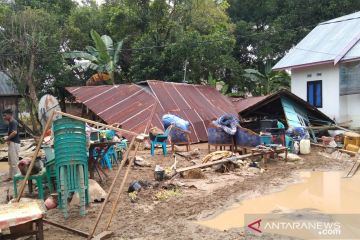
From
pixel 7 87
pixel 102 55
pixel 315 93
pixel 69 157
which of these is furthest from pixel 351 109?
pixel 7 87

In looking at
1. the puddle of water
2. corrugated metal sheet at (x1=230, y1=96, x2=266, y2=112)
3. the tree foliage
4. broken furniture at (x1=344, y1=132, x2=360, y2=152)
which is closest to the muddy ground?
the puddle of water

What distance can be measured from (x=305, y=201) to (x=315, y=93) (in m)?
13.4

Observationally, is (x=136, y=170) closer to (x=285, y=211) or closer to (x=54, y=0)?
(x=285, y=211)

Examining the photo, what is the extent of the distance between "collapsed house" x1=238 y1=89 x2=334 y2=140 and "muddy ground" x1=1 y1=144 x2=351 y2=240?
16.2ft

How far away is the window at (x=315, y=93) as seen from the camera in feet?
63.8

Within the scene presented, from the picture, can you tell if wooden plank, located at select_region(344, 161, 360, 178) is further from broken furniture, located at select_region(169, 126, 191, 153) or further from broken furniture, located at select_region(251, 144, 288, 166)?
broken furniture, located at select_region(169, 126, 191, 153)

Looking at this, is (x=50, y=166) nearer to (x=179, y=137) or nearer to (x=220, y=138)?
(x=179, y=137)

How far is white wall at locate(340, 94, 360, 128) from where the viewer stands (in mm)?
17625

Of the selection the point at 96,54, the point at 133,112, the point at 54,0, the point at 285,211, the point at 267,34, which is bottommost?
the point at 285,211

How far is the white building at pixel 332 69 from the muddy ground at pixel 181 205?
8.10m

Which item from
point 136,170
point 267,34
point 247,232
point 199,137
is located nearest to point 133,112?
point 199,137

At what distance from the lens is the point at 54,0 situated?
2794 centimetres

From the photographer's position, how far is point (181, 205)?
687 centimetres

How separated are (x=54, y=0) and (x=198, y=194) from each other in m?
24.3
